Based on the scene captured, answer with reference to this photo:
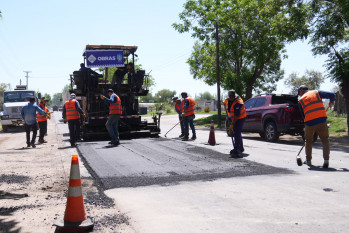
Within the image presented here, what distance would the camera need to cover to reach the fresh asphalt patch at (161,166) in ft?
21.8

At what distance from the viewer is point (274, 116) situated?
13133 mm

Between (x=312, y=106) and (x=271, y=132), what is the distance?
5788 mm

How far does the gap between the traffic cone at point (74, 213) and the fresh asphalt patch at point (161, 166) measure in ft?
6.08

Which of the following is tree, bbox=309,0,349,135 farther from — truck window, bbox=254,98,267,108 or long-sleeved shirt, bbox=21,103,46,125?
long-sleeved shirt, bbox=21,103,46,125

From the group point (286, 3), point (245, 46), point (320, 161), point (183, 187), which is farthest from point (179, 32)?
point (183, 187)

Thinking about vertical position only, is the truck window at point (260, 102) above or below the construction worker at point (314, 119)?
above

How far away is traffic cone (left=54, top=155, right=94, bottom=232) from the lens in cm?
394

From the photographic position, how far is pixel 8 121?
70.9 ft

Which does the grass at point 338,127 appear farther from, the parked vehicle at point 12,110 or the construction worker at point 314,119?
the parked vehicle at point 12,110

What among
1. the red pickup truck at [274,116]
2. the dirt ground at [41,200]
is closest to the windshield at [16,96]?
the red pickup truck at [274,116]

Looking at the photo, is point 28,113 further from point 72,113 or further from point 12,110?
point 12,110

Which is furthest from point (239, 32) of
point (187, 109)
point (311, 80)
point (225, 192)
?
point (311, 80)

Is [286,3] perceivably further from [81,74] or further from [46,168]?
[46,168]

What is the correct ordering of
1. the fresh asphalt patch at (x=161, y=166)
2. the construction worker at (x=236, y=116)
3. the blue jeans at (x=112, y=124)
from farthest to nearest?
1. the blue jeans at (x=112, y=124)
2. the construction worker at (x=236, y=116)
3. the fresh asphalt patch at (x=161, y=166)
